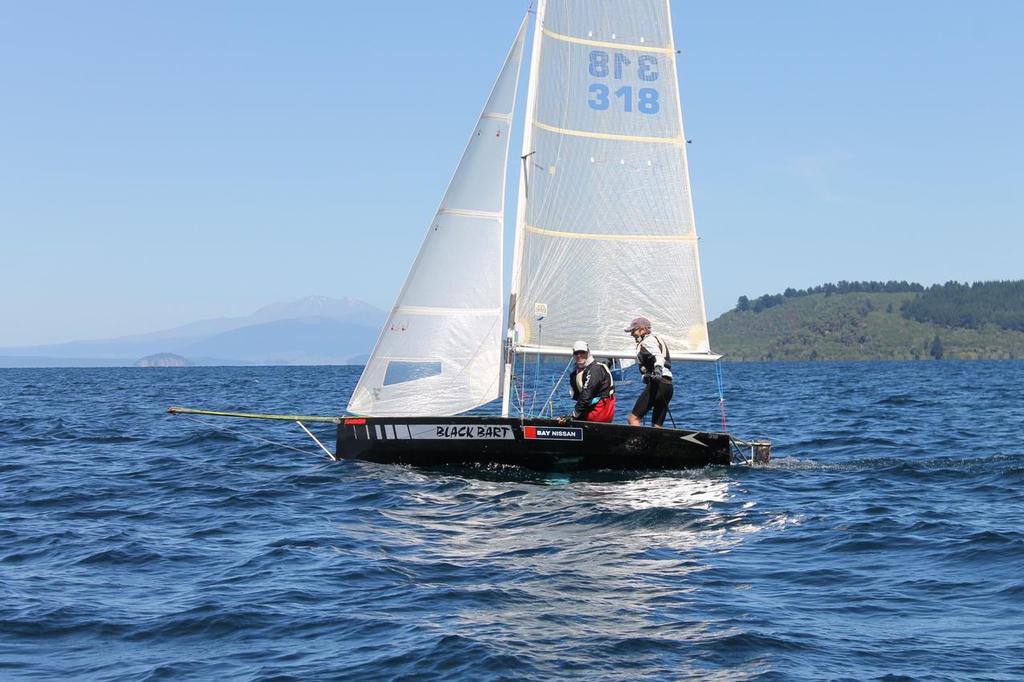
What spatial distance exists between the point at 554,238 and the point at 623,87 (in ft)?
9.59

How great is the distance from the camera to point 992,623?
342 inches

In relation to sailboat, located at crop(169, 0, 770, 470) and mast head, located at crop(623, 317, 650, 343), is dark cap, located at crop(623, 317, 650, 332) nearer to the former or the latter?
mast head, located at crop(623, 317, 650, 343)

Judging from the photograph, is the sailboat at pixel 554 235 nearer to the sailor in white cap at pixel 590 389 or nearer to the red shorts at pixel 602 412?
the sailor in white cap at pixel 590 389

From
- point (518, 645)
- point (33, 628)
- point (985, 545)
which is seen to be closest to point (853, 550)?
point (985, 545)

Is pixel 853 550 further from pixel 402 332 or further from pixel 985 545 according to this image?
pixel 402 332

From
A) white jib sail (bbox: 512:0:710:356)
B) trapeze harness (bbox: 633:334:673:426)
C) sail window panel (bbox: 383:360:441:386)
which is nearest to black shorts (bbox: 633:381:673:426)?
trapeze harness (bbox: 633:334:673:426)

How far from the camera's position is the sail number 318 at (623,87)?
1809 cm

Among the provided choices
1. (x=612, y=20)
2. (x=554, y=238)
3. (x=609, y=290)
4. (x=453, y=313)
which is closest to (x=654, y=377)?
(x=609, y=290)

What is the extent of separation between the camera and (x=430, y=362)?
57.7ft

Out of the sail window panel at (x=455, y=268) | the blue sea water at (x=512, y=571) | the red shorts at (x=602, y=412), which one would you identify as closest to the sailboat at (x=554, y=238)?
the sail window panel at (x=455, y=268)

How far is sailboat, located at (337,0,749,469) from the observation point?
692 inches

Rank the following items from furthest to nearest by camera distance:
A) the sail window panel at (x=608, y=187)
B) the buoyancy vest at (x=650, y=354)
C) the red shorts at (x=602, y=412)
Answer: the sail window panel at (x=608, y=187)
the buoyancy vest at (x=650, y=354)
the red shorts at (x=602, y=412)

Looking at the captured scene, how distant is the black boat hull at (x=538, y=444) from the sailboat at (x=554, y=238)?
0.10 meters

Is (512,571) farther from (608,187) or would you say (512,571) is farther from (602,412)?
(608,187)
